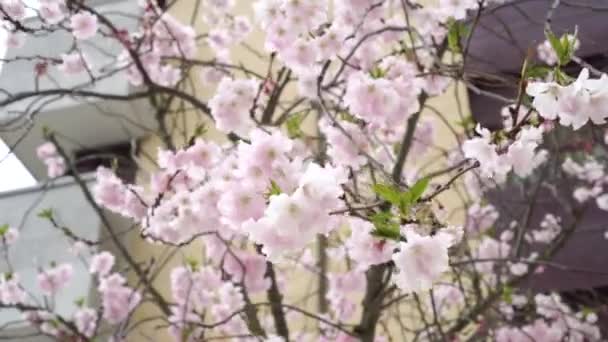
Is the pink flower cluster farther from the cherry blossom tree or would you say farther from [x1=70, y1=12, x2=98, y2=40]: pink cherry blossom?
[x1=70, y1=12, x2=98, y2=40]: pink cherry blossom

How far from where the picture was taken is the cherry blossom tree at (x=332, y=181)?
168cm

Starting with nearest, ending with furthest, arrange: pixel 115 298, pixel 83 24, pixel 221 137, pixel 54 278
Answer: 1. pixel 83 24
2. pixel 115 298
3. pixel 54 278
4. pixel 221 137

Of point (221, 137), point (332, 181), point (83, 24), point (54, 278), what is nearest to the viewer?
point (332, 181)

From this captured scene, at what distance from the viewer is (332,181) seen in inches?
61.7

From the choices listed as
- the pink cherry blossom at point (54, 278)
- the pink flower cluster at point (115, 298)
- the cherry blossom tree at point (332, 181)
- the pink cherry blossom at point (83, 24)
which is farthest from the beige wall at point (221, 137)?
the pink cherry blossom at point (83, 24)

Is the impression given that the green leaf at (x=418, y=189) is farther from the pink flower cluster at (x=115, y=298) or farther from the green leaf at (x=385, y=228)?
the pink flower cluster at (x=115, y=298)

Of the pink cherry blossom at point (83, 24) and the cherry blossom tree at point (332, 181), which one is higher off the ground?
the pink cherry blossom at point (83, 24)

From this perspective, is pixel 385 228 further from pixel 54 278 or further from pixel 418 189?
pixel 54 278

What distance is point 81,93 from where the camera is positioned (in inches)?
127

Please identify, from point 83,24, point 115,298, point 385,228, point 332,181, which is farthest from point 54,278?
point 385,228

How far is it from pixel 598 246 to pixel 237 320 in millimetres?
2369

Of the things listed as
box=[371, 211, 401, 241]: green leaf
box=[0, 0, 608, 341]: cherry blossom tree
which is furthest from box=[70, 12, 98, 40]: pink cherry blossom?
box=[371, 211, 401, 241]: green leaf

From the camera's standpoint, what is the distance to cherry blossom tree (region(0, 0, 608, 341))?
1676 mm

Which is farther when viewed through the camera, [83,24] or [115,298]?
[115,298]
